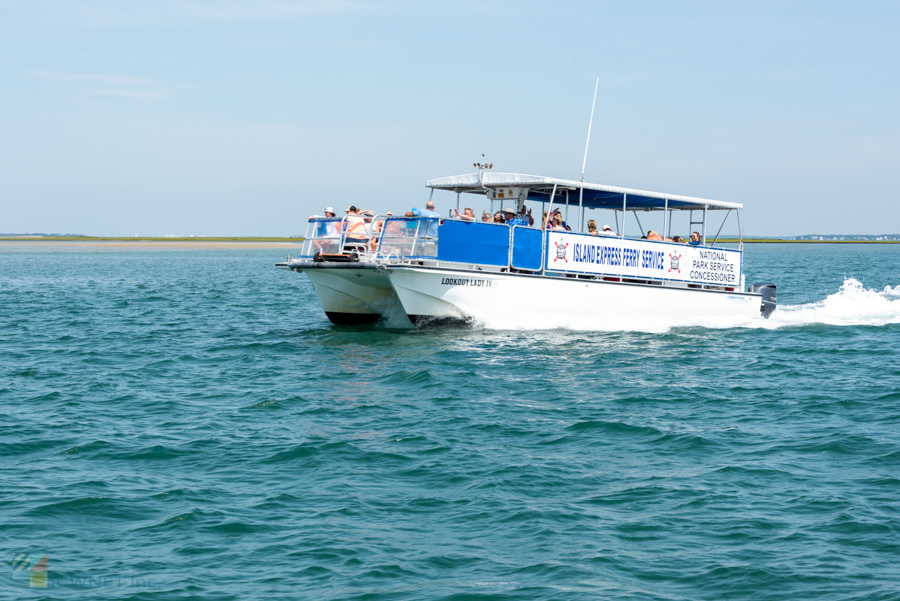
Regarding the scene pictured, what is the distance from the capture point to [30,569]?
6598 millimetres

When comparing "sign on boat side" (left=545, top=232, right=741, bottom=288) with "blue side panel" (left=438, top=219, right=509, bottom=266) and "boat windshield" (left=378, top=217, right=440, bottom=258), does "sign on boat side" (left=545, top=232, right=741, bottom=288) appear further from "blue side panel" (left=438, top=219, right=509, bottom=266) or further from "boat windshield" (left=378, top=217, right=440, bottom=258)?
"boat windshield" (left=378, top=217, right=440, bottom=258)

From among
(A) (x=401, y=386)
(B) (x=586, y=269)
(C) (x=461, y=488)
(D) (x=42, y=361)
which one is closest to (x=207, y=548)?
(C) (x=461, y=488)

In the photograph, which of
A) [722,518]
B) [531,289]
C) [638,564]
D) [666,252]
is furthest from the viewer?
[666,252]

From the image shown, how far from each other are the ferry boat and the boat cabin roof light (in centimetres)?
3

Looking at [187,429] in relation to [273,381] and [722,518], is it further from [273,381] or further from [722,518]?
[722,518]

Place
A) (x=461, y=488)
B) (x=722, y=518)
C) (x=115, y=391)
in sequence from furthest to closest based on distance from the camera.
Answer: (x=115, y=391)
(x=461, y=488)
(x=722, y=518)

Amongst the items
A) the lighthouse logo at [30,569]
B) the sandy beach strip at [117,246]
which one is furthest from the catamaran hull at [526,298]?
the sandy beach strip at [117,246]

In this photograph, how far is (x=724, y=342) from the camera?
1925 cm

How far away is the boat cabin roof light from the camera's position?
19.4 meters

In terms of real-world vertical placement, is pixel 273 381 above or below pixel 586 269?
below

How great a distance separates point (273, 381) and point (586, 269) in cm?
859

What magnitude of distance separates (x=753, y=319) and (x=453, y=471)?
16182mm

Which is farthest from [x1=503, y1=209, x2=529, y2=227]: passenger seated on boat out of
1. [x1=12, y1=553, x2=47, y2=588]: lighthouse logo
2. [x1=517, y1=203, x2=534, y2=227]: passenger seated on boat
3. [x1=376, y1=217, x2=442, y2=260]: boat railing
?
[x1=12, y1=553, x2=47, y2=588]: lighthouse logo

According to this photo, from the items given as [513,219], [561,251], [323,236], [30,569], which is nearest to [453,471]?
[30,569]
